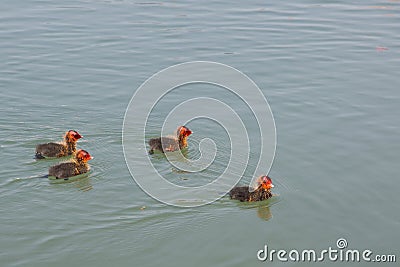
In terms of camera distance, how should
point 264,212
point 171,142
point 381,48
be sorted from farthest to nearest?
1. point 381,48
2. point 171,142
3. point 264,212

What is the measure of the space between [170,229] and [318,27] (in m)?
8.95

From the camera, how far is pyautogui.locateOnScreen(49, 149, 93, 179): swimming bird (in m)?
8.81

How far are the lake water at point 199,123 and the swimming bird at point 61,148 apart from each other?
17cm

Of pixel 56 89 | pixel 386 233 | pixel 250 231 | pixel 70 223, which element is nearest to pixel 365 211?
pixel 386 233

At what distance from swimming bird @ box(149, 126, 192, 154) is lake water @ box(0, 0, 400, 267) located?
0.50ft

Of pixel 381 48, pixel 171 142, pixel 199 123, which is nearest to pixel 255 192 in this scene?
pixel 171 142

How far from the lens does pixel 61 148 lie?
9.54 m

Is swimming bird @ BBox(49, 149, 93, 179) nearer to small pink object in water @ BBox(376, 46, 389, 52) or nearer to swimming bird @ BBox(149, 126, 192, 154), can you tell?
swimming bird @ BBox(149, 126, 192, 154)

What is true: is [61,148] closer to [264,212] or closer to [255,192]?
[255,192]

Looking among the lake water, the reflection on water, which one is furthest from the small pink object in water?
the reflection on water

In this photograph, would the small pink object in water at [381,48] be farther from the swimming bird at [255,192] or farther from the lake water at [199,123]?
the swimming bird at [255,192]

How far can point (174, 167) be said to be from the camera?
9.38 m

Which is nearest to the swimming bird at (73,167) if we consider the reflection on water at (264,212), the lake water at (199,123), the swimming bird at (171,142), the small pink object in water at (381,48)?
the lake water at (199,123)

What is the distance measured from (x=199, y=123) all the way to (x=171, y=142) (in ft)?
3.42
